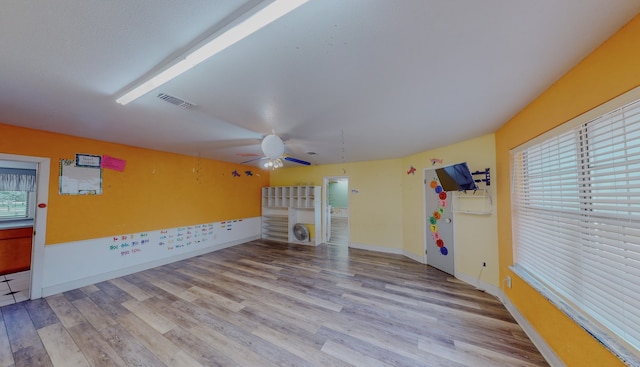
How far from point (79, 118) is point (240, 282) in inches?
117

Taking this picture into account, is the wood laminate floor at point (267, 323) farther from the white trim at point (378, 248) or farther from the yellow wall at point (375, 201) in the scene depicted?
the yellow wall at point (375, 201)

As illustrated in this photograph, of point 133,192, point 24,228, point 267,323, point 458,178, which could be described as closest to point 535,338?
point 458,178

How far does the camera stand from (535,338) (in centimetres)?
193

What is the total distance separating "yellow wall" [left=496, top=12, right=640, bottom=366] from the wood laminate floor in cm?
32

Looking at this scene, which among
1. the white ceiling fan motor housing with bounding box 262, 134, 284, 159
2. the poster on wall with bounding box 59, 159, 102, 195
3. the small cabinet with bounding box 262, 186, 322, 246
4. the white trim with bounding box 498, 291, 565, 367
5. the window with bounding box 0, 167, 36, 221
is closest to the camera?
the white trim with bounding box 498, 291, 565, 367

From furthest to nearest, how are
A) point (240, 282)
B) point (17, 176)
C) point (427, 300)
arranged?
1. point (17, 176)
2. point (240, 282)
3. point (427, 300)

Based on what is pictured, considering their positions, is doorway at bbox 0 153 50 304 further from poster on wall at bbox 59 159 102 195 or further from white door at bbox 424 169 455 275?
white door at bbox 424 169 455 275

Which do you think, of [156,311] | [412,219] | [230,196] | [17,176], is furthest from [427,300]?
[17,176]

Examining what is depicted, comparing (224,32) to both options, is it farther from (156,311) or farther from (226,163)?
(226,163)

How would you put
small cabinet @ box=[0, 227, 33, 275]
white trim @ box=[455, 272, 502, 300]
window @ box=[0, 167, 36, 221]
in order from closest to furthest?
white trim @ box=[455, 272, 502, 300]
small cabinet @ box=[0, 227, 33, 275]
window @ box=[0, 167, 36, 221]

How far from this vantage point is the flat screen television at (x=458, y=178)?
9.34ft

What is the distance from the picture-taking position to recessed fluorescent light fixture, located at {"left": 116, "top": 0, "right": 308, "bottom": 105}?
2.98ft

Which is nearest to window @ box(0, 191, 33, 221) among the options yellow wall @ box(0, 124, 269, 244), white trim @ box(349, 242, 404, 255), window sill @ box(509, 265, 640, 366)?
yellow wall @ box(0, 124, 269, 244)

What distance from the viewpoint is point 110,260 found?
343cm
